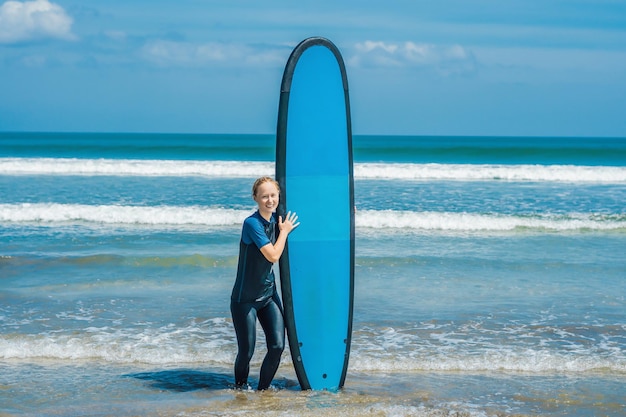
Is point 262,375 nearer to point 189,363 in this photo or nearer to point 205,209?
point 189,363

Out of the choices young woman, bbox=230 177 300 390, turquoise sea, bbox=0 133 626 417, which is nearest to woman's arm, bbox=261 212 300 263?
young woman, bbox=230 177 300 390

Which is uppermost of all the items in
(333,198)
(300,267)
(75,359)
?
(333,198)

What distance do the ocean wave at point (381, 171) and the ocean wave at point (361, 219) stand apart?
29.6 ft

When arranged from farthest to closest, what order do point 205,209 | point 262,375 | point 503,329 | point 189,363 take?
point 205,209, point 503,329, point 189,363, point 262,375

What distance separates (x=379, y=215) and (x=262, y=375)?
9.13m

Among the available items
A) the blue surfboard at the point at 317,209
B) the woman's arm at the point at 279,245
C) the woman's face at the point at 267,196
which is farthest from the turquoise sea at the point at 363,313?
the woman's face at the point at 267,196

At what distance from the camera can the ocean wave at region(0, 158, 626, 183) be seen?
22.9m

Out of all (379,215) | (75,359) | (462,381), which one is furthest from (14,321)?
(379,215)

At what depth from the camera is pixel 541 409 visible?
432cm

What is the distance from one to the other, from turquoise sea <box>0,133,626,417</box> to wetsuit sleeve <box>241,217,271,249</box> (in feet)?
3.22

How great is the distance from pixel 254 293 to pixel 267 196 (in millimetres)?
582

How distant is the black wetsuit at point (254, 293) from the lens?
13.7ft

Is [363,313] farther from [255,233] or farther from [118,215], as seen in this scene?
[118,215]

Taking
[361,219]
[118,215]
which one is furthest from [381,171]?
[118,215]
